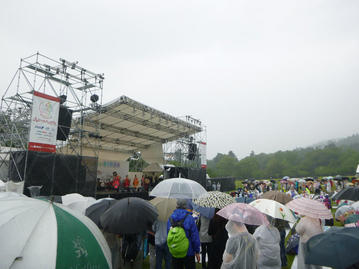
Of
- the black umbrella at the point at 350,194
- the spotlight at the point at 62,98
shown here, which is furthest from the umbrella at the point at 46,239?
the spotlight at the point at 62,98

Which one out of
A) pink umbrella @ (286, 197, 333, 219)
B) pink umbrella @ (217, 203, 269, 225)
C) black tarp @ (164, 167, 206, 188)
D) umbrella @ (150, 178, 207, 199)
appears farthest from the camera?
black tarp @ (164, 167, 206, 188)

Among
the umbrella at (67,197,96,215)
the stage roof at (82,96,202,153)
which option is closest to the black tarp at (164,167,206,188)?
the stage roof at (82,96,202,153)

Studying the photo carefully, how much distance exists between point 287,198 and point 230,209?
2.61 m

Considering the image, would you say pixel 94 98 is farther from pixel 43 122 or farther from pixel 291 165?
pixel 291 165

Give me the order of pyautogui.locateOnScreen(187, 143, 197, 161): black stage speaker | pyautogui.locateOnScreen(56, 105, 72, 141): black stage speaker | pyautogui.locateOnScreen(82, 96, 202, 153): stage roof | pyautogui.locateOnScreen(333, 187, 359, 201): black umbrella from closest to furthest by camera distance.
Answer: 1. pyautogui.locateOnScreen(333, 187, 359, 201): black umbrella
2. pyautogui.locateOnScreen(56, 105, 72, 141): black stage speaker
3. pyautogui.locateOnScreen(82, 96, 202, 153): stage roof
4. pyautogui.locateOnScreen(187, 143, 197, 161): black stage speaker

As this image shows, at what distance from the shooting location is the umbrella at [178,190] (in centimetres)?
462

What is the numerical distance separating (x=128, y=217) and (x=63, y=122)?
8.71m

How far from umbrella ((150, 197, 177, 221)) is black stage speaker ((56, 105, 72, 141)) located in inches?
316

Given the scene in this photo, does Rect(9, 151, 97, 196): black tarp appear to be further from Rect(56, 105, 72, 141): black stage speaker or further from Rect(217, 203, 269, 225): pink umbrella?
Rect(217, 203, 269, 225): pink umbrella

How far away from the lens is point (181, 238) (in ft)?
9.89

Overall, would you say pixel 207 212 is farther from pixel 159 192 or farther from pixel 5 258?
pixel 5 258

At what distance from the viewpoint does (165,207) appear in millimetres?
3920

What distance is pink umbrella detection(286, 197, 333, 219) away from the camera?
3307mm

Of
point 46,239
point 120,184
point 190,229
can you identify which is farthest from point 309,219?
point 120,184
